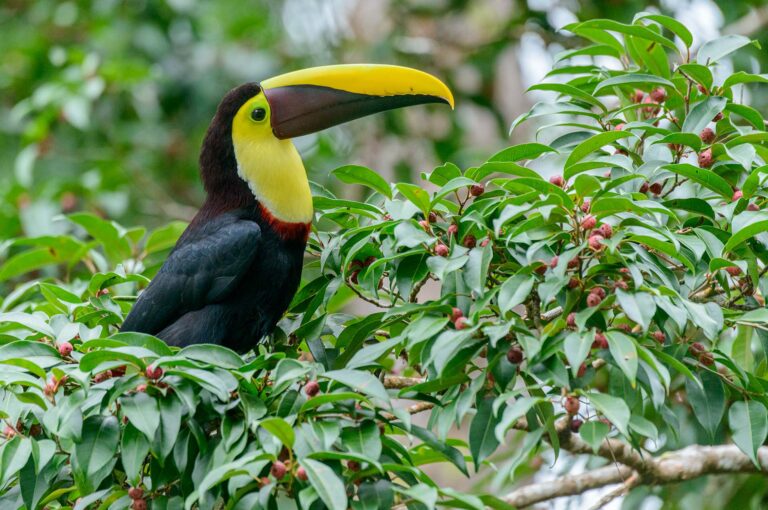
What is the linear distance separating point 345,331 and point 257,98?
113cm

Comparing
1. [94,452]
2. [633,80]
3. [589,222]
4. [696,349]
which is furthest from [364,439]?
[633,80]

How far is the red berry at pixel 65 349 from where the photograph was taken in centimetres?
266

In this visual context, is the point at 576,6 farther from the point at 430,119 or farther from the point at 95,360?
the point at 95,360

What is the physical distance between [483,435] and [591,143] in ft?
2.41

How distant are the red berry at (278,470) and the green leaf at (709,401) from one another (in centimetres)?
97

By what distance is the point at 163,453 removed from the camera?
7.57 feet

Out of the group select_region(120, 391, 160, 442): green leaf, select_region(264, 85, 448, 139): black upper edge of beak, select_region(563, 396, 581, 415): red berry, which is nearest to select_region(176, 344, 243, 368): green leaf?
select_region(120, 391, 160, 442): green leaf

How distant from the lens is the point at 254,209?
3.53 metres

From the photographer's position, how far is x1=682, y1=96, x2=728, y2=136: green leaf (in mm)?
2783

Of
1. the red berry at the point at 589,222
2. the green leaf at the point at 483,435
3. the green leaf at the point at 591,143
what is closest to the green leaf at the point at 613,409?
the green leaf at the point at 483,435

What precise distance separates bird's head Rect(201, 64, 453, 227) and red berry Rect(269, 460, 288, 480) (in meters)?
1.36

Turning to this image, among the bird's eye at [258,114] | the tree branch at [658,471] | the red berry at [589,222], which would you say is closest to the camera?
the red berry at [589,222]

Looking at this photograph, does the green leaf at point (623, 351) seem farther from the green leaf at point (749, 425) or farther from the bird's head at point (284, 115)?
the bird's head at point (284, 115)

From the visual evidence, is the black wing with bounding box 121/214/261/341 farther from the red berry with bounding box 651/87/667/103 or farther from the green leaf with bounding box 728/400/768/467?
the green leaf with bounding box 728/400/768/467
